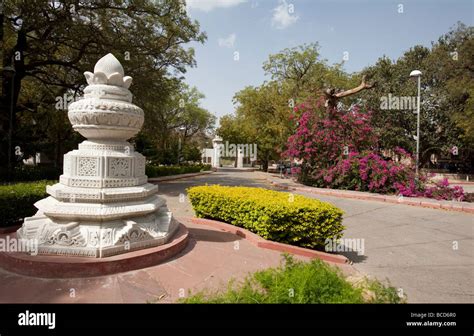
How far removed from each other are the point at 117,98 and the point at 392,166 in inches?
519

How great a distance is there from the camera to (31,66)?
12.0 m

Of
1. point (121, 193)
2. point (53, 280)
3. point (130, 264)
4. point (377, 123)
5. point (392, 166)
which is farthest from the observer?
point (377, 123)

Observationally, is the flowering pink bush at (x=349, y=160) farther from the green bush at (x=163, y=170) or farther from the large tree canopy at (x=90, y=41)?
the green bush at (x=163, y=170)

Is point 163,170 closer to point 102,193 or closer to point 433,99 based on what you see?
point 102,193

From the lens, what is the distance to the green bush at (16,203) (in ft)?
17.0

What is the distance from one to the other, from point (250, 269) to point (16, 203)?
5.14 m

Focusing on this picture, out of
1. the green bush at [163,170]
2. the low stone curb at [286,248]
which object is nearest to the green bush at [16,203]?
the low stone curb at [286,248]

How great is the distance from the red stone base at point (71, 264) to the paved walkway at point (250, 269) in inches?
3.1

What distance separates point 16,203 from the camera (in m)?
5.34

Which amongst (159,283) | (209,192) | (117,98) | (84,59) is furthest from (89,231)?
(84,59)

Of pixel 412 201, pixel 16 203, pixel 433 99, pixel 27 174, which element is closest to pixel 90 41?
pixel 27 174
